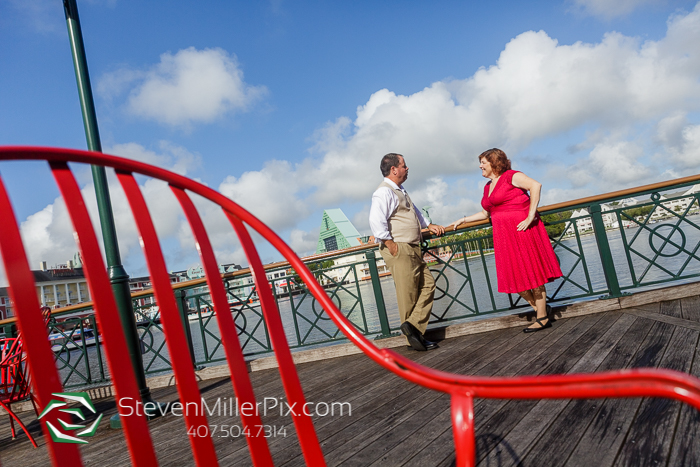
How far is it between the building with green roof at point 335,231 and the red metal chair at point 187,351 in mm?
83413

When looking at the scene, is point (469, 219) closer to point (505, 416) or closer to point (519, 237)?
point (519, 237)

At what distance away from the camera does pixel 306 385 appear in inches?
105

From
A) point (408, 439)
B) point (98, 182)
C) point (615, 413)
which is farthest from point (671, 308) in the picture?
point (98, 182)

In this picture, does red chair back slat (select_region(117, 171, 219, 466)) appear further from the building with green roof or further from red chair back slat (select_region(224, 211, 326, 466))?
the building with green roof

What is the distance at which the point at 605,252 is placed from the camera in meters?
3.33

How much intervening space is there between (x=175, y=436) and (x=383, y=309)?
2029 mm

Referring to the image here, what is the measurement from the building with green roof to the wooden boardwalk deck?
267 feet

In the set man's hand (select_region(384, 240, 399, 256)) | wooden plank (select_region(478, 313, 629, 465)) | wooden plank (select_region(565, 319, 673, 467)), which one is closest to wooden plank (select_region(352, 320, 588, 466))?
wooden plank (select_region(478, 313, 629, 465))

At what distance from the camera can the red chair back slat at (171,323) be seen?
0.61 meters

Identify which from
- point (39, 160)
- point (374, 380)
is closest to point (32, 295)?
point (39, 160)

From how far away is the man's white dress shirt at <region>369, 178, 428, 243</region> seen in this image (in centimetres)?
307

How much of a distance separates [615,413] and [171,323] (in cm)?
151

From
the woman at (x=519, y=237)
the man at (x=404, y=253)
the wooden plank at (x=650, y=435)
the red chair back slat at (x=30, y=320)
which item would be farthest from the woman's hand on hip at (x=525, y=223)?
the red chair back slat at (x=30, y=320)

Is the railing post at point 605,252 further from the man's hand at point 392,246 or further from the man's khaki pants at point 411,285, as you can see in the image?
the man's hand at point 392,246
